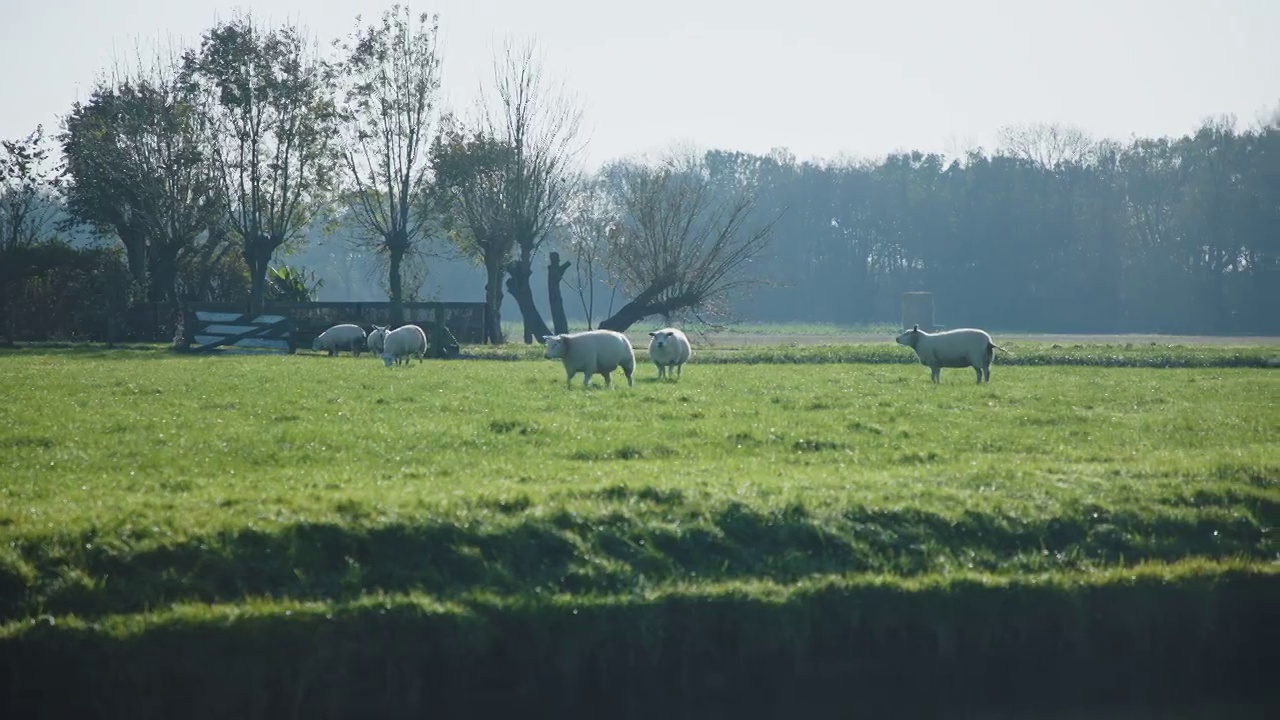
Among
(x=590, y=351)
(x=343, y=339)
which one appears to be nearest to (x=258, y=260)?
(x=343, y=339)

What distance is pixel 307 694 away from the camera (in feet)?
33.2

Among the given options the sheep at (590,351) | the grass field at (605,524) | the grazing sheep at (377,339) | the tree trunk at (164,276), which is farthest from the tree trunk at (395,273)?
the grass field at (605,524)

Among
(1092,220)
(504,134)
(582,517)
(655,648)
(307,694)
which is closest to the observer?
(307,694)

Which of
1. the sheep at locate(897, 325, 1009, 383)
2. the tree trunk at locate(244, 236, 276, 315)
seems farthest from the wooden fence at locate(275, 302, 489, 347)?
the sheep at locate(897, 325, 1009, 383)

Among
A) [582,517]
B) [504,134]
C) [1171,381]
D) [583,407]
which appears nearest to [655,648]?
[582,517]

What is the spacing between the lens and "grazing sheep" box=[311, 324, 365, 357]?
45.6m

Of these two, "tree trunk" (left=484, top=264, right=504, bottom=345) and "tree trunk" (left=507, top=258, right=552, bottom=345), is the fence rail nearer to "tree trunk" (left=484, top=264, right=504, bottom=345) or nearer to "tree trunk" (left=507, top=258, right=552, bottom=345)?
"tree trunk" (left=484, top=264, right=504, bottom=345)

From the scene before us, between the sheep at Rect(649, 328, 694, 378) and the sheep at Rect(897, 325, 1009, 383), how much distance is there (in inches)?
224

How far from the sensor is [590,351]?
88.0 ft

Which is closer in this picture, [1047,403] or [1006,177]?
[1047,403]

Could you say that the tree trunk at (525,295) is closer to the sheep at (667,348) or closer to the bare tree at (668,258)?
the bare tree at (668,258)

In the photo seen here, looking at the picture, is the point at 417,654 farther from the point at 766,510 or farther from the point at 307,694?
the point at 766,510

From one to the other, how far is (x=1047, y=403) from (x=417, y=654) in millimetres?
15443

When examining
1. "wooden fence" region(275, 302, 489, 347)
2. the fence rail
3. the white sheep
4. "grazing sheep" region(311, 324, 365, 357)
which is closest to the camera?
the white sheep
